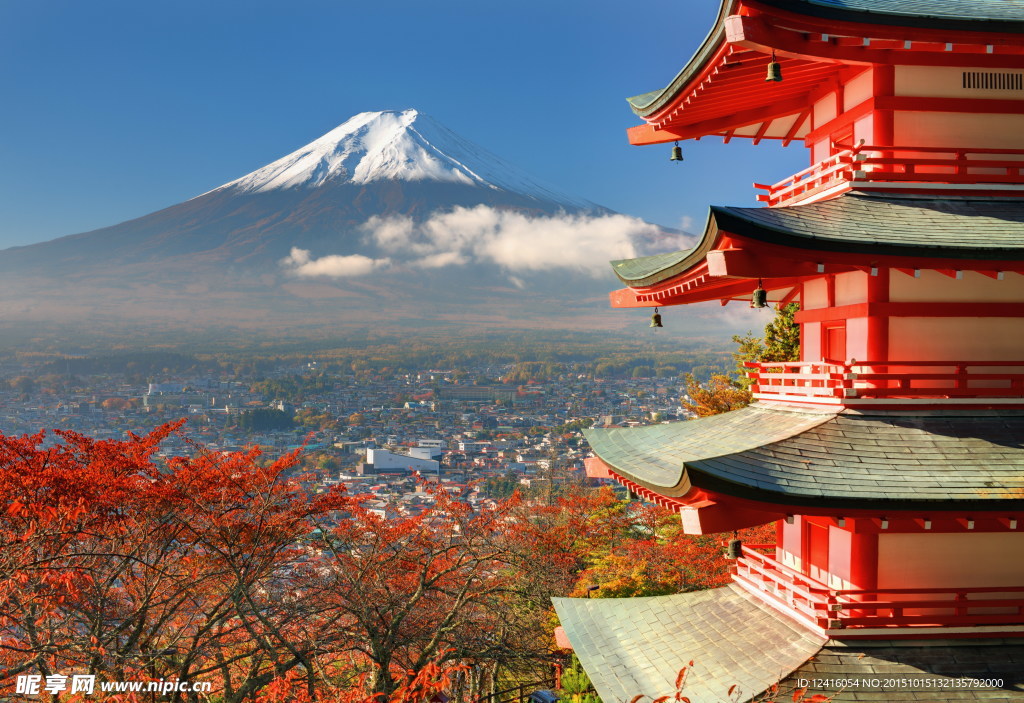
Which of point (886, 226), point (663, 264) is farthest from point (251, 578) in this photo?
point (886, 226)

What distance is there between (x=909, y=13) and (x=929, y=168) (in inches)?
54.3

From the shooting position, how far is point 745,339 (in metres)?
26.5

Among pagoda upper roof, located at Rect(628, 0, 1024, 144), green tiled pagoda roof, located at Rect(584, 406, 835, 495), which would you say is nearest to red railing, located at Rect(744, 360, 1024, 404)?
green tiled pagoda roof, located at Rect(584, 406, 835, 495)

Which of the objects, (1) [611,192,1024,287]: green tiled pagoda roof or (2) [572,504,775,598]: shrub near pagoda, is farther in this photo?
(2) [572,504,775,598]: shrub near pagoda

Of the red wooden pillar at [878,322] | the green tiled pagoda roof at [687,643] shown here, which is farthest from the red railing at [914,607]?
the red wooden pillar at [878,322]

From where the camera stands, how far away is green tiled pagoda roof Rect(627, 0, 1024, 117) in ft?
21.8

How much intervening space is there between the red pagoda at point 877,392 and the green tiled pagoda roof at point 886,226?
24 millimetres

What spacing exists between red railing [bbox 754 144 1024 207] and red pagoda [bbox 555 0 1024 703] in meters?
0.02

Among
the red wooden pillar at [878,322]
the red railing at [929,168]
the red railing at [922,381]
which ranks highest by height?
the red railing at [929,168]

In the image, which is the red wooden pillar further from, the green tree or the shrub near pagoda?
the green tree

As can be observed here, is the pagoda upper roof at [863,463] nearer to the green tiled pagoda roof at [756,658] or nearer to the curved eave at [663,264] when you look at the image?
the green tiled pagoda roof at [756,658]

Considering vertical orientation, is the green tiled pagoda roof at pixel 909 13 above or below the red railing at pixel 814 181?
above

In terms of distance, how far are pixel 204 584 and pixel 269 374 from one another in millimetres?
79162

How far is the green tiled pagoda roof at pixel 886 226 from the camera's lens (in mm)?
6289
